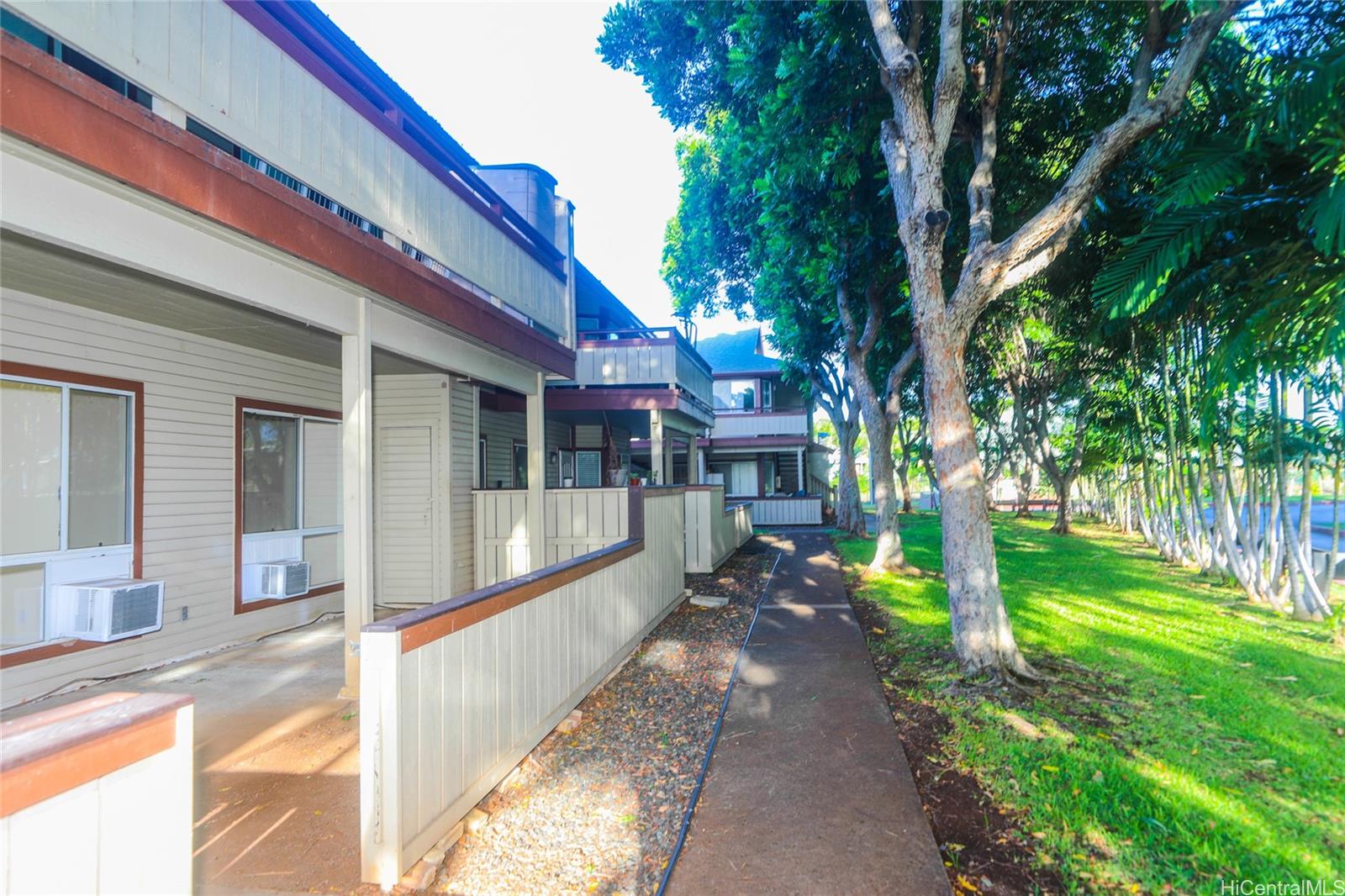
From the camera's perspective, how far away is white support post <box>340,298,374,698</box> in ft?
16.1

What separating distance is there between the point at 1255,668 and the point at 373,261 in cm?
831

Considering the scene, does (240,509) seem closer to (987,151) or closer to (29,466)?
(29,466)

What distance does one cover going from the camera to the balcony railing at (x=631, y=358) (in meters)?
12.2

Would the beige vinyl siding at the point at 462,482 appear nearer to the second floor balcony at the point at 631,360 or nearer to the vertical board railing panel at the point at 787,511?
the second floor balcony at the point at 631,360

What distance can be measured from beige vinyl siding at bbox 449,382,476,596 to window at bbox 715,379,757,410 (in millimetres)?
20290

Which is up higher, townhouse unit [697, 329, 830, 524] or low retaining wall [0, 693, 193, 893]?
townhouse unit [697, 329, 830, 524]

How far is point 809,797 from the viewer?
12.3 feet

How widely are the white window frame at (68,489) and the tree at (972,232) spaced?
24.0ft

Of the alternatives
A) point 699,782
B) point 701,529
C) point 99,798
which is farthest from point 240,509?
point 701,529

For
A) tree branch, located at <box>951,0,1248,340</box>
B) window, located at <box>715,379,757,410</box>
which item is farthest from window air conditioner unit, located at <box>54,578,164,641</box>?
window, located at <box>715,379,757,410</box>

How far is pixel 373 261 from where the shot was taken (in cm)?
495

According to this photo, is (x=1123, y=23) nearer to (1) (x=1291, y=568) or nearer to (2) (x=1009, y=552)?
(1) (x=1291, y=568)

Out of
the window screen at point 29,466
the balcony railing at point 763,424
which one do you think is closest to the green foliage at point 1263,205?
the window screen at point 29,466

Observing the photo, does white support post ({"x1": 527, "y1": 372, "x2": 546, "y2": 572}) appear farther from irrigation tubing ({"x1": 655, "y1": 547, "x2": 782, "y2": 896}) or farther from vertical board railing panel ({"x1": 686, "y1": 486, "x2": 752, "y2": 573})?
vertical board railing panel ({"x1": 686, "y1": 486, "x2": 752, "y2": 573})
